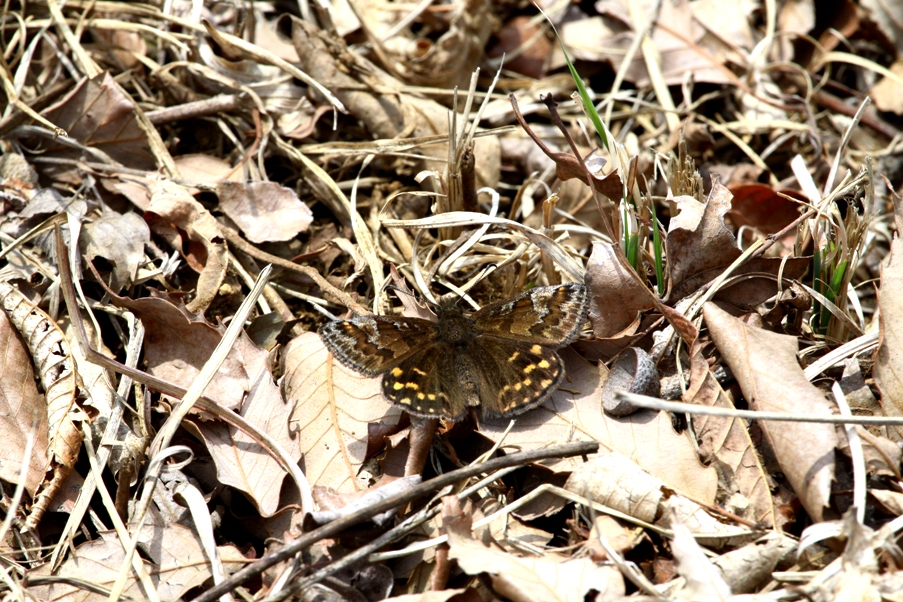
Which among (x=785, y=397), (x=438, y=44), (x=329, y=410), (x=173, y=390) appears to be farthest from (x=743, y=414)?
(x=438, y=44)

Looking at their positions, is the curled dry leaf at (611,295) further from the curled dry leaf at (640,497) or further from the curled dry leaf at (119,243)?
the curled dry leaf at (119,243)

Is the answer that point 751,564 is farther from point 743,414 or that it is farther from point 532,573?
point 532,573

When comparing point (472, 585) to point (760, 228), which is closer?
point (472, 585)

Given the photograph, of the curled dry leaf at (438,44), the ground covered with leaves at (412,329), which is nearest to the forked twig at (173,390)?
the ground covered with leaves at (412,329)

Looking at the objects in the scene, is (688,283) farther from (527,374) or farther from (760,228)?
(760,228)

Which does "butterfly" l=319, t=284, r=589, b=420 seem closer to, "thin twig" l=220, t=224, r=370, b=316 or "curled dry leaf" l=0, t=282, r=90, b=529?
"thin twig" l=220, t=224, r=370, b=316

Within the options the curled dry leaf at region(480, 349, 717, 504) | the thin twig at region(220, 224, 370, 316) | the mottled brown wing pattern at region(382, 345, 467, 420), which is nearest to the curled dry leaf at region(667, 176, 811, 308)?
the curled dry leaf at region(480, 349, 717, 504)

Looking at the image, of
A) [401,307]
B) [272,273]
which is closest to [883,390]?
[401,307]
